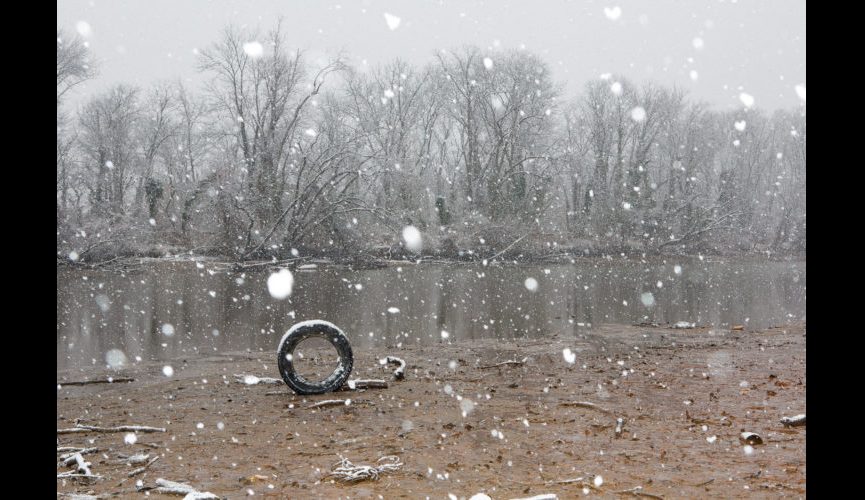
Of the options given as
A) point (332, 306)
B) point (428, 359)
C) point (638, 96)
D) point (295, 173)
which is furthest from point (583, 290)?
point (638, 96)

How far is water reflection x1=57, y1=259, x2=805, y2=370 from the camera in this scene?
13547 millimetres

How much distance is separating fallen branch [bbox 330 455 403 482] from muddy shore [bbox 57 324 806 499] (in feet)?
0.27

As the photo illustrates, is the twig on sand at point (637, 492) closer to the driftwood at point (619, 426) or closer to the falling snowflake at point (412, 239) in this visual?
the driftwood at point (619, 426)

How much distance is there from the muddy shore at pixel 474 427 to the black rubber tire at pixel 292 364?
0.19 meters

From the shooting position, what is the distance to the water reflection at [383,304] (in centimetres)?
1355

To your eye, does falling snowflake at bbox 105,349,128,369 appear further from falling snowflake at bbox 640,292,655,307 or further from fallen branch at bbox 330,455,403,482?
falling snowflake at bbox 640,292,655,307

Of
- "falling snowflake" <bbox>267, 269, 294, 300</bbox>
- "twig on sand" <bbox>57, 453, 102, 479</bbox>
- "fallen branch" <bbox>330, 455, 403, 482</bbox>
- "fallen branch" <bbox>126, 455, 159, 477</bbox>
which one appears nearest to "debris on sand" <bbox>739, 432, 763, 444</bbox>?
"fallen branch" <bbox>330, 455, 403, 482</bbox>

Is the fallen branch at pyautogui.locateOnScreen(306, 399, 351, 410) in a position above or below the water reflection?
below

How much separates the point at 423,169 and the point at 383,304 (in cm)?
2789

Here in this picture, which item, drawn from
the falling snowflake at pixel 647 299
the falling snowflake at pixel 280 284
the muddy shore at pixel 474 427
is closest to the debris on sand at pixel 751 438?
the muddy shore at pixel 474 427

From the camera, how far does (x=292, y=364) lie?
8484 mm

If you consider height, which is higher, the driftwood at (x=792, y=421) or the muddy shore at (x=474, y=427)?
the driftwood at (x=792, y=421)
